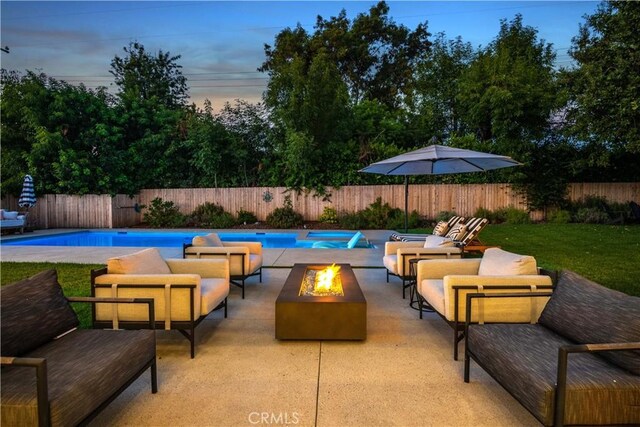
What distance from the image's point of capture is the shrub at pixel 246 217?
47.3 ft

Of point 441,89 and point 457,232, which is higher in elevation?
point 441,89

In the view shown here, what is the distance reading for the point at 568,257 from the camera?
7090 mm

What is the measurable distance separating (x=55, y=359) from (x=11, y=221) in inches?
524

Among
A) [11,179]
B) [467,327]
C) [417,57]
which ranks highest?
[417,57]

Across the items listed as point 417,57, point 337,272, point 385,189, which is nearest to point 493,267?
point 337,272

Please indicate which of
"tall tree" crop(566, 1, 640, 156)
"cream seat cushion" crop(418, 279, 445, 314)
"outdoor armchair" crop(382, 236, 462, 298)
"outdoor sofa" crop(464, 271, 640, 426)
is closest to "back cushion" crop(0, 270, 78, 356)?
"outdoor sofa" crop(464, 271, 640, 426)

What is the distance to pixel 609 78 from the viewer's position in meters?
10.1

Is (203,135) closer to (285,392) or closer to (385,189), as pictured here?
(385,189)

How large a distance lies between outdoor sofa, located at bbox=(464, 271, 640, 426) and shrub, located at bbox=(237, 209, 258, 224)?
40.8 feet

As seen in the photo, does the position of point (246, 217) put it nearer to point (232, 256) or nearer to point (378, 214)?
point (378, 214)

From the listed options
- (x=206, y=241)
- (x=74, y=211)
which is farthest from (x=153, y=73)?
(x=206, y=241)

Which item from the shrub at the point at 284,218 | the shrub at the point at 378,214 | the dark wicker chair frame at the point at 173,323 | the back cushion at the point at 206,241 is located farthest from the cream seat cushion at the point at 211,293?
the shrub at the point at 284,218

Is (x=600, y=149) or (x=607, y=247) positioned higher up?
(x=600, y=149)

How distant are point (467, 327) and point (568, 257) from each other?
5709 mm
